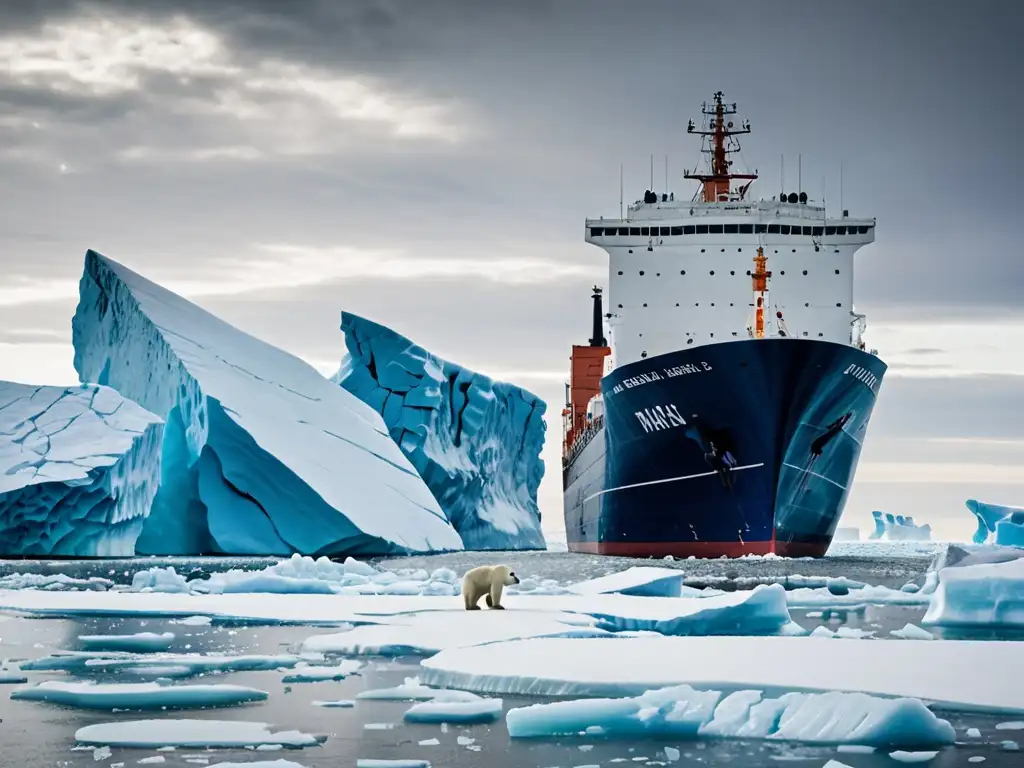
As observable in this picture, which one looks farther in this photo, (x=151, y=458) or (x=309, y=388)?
(x=309, y=388)

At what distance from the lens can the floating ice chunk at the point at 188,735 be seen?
371 centimetres

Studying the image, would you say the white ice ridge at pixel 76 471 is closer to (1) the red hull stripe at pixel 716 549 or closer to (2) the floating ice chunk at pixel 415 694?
(1) the red hull stripe at pixel 716 549

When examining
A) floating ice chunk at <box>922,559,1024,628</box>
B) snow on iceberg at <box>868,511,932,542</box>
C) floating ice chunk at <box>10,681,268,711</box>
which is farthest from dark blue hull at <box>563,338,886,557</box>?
snow on iceberg at <box>868,511,932,542</box>

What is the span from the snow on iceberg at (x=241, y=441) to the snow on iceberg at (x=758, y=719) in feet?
49.5

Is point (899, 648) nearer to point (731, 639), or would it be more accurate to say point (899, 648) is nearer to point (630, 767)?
point (731, 639)

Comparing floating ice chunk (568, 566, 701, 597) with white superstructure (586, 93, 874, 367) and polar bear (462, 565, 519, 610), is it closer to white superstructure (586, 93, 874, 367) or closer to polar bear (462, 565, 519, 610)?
polar bear (462, 565, 519, 610)

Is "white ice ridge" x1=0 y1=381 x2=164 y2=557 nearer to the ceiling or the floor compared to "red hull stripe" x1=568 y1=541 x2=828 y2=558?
nearer to the ceiling

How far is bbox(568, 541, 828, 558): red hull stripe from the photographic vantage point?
19094mm

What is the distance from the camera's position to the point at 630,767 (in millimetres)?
3457

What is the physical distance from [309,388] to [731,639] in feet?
54.8

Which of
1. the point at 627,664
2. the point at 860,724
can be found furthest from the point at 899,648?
the point at 860,724

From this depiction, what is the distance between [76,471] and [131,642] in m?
12.1

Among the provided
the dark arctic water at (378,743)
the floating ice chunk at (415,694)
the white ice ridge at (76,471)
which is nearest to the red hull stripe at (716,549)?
the white ice ridge at (76,471)

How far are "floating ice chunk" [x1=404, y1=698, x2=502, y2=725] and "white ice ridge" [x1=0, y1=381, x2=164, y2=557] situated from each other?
14830 millimetres
